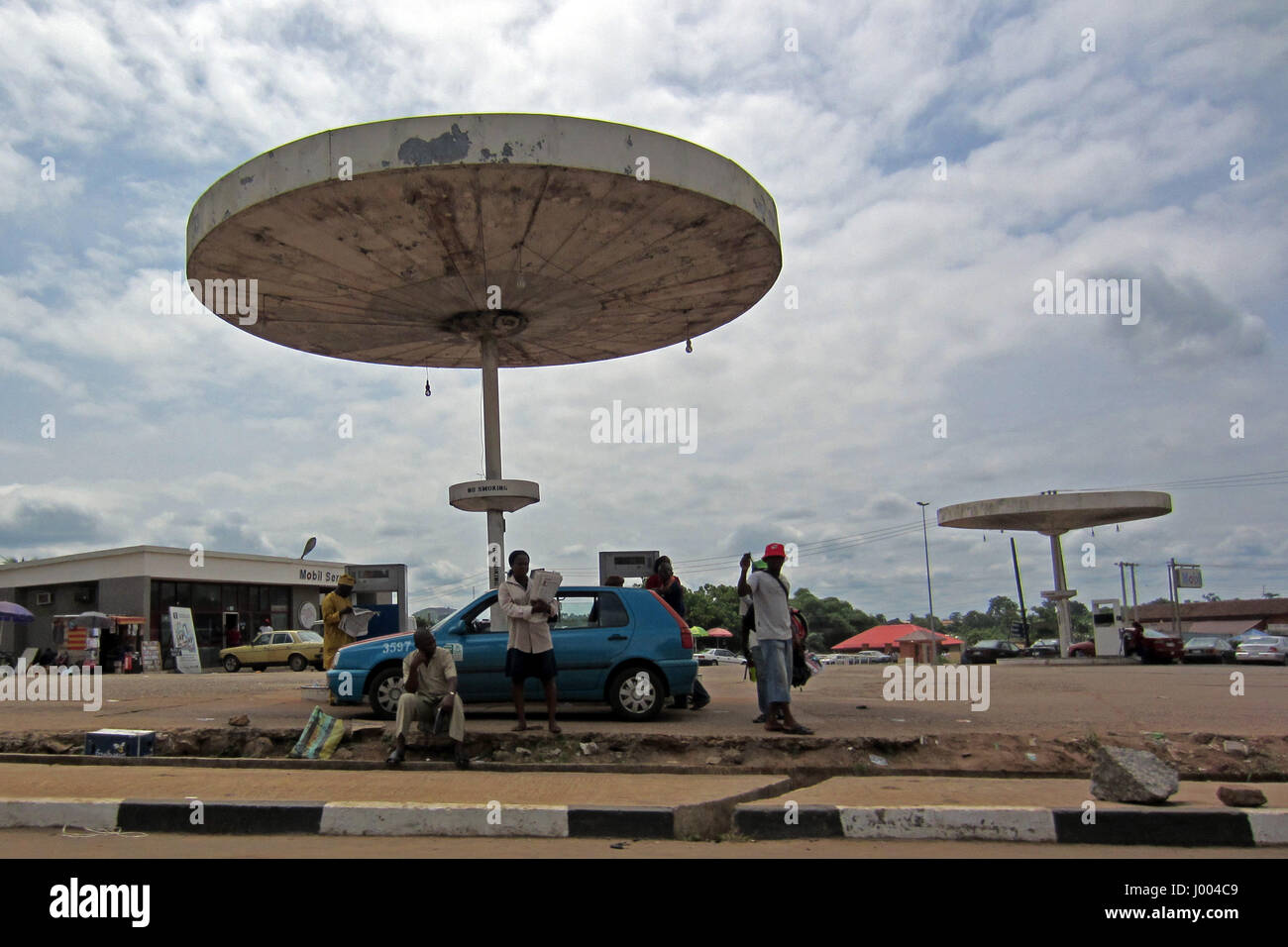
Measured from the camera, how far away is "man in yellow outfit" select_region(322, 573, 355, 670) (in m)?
10.5

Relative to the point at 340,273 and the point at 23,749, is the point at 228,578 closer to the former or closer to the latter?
the point at 340,273

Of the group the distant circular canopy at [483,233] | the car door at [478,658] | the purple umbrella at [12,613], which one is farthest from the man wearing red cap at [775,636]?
the purple umbrella at [12,613]

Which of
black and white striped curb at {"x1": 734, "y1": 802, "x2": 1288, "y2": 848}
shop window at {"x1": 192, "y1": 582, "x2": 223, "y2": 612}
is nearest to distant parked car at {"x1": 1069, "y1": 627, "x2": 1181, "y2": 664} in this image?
black and white striped curb at {"x1": 734, "y1": 802, "x2": 1288, "y2": 848}

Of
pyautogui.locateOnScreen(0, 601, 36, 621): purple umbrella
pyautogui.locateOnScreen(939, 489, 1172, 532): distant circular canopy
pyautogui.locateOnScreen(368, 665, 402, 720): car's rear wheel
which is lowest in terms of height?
pyautogui.locateOnScreen(368, 665, 402, 720): car's rear wheel

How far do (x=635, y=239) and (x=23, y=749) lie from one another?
811cm

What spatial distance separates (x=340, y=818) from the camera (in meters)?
5.37

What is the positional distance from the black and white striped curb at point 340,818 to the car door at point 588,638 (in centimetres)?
360

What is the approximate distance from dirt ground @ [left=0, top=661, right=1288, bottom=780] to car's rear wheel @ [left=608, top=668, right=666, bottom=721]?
0.16 metres

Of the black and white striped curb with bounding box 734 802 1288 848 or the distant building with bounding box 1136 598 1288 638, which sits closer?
the black and white striped curb with bounding box 734 802 1288 848
